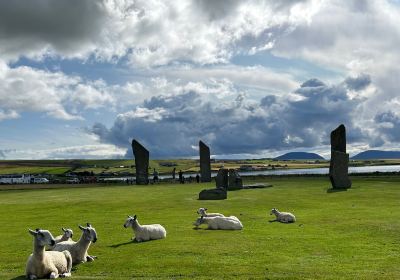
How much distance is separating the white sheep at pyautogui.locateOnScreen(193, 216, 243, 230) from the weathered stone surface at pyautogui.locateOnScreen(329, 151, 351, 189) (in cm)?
2678

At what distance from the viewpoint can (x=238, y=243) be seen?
1883cm

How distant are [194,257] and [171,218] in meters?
12.0

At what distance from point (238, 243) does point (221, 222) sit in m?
4.20

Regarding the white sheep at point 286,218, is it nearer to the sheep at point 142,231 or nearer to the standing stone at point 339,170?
the sheep at point 142,231

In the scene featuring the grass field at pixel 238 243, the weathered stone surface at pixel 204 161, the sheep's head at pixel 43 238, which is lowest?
the grass field at pixel 238 243

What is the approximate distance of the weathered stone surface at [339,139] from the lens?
172 ft

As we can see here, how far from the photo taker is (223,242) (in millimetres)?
19109

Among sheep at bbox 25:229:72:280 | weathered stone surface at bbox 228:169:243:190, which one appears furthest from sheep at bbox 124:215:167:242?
weathered stone surface at bbox 228:169:243:190

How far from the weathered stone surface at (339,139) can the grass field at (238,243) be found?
1700cm

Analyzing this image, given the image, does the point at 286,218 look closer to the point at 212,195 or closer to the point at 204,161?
the point at 212,195

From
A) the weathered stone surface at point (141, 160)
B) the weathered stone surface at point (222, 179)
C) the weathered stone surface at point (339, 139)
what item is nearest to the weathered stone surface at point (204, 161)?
the weathered stone surface at point (141, 160)

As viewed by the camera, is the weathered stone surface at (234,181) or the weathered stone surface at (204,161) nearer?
the weathered stone surface at (234,181)

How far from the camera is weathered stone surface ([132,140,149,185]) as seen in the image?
224 feet

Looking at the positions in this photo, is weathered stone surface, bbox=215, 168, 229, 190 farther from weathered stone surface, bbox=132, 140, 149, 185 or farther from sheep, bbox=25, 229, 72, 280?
sheep, bbox=25, 229, 72, 280
